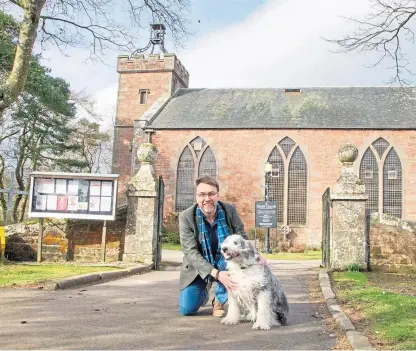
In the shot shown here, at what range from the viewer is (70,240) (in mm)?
11734

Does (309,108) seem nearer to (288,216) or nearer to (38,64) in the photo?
(288,216)

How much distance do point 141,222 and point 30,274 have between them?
10.2 feet

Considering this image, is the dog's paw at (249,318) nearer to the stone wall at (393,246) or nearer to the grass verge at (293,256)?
the stone wall at (393,246)

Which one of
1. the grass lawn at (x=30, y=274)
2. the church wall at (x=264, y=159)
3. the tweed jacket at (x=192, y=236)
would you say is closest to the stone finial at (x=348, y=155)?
the grass lawn at (x=30, y=274)

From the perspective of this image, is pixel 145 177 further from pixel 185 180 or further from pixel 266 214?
pixel 185 180

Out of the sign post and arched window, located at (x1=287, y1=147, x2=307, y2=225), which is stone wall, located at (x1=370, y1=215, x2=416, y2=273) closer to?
the sign post

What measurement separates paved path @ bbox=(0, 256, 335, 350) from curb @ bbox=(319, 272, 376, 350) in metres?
0.21

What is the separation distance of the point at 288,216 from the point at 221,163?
213 inches

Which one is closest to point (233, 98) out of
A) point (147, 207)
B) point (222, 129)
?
point (222, 129)

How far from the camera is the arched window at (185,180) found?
2970 cm

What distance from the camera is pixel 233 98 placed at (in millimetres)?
32312

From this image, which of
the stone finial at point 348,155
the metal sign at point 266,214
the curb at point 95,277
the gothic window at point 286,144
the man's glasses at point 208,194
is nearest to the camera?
the man's glasses at point 208,194

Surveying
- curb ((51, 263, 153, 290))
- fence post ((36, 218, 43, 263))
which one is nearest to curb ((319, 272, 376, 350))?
curb ((51, 263, 153, 290))

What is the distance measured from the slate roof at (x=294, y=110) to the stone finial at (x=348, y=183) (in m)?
18.1
